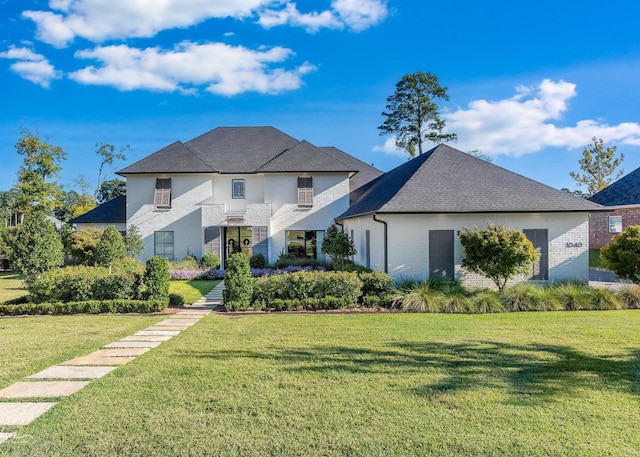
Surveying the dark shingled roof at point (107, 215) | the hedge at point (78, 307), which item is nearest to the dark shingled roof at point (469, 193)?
the hedge at point (78, 307)

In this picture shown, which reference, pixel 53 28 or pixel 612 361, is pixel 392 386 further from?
pixel 53 28

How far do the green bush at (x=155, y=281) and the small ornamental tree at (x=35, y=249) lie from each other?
3.12 m

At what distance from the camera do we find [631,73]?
1555cm

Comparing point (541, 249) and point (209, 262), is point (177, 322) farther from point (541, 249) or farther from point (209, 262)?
point (541, 249)

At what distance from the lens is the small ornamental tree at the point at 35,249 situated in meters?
11.3

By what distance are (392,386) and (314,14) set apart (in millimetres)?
12835

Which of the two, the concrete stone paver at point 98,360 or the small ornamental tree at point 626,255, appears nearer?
the concrete stone paver at point 98,360

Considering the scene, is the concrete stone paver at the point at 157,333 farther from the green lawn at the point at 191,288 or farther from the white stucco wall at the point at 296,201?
A: the white stucco wall at the point at 296,201

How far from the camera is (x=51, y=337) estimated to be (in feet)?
25.9

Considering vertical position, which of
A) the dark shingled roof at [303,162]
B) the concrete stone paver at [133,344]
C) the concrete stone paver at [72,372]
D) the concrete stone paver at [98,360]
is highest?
the dark shingled roof at [303,162]

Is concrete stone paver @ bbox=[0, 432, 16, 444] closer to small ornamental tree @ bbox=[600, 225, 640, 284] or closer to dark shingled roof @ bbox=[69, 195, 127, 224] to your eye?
small ornamental tree @ bbox=[600, 225, 640, 284]

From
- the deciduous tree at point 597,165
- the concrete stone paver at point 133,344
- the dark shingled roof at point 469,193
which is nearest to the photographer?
the concrete stone paver at point 133,344

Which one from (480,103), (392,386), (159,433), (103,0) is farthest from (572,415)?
(480,103)

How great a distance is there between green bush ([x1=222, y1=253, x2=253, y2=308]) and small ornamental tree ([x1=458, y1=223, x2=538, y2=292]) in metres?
7.17
